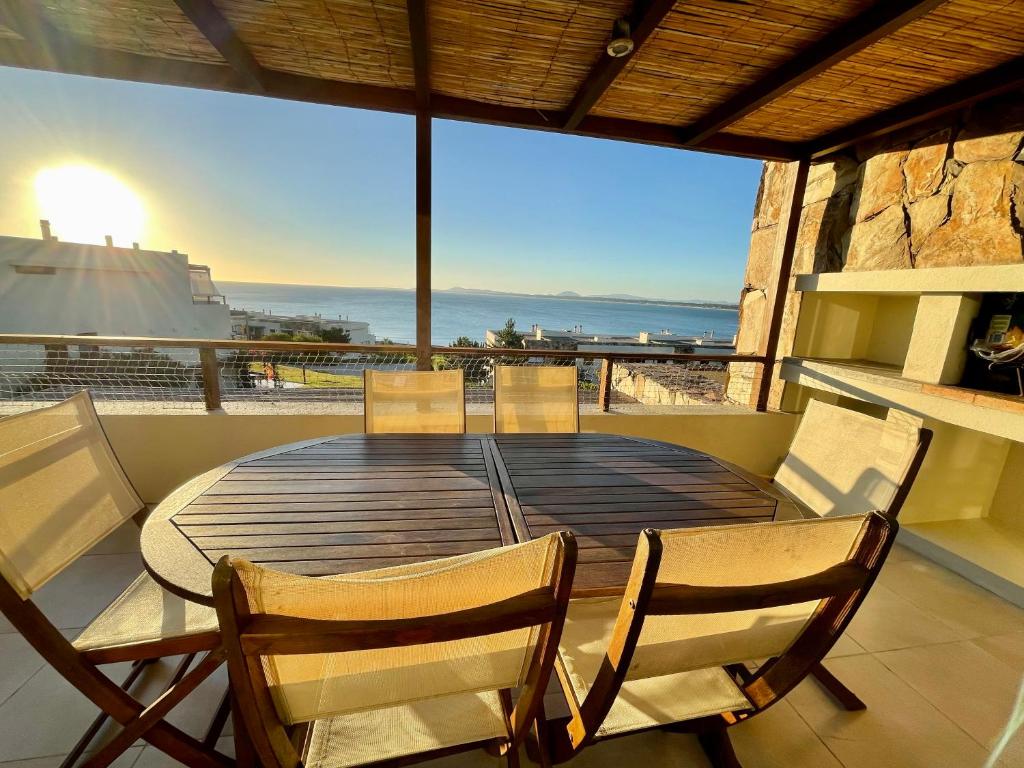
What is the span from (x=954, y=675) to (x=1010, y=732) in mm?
2107

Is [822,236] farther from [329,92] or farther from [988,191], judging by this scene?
[329,92]

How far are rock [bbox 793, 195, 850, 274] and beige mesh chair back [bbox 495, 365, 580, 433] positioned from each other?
8.58 feet

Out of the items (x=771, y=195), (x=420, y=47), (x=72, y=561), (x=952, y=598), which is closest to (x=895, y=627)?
(x=952, y=598)

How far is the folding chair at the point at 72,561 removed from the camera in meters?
0.92

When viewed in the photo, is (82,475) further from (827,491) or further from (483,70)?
(827,491)

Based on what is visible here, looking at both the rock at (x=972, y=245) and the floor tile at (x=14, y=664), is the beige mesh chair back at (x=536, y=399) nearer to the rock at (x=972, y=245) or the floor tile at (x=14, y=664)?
the floor tile at (x=14, y=664)

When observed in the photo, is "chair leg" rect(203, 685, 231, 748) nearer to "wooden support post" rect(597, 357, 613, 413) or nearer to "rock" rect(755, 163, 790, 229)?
"wooden support post" rect(597, 357, 613, 413)

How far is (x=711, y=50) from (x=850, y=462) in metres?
2.09

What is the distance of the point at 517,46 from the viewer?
80.0 inches

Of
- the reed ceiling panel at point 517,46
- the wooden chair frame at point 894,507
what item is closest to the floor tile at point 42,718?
the wooden chair frame at point 894,507

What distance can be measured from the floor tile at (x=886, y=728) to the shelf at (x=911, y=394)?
1446mm

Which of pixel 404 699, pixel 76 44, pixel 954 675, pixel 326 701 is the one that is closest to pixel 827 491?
pixel 954 675

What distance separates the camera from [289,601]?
0.60 m

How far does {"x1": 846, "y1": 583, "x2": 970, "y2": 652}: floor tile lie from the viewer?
5.88 feet
